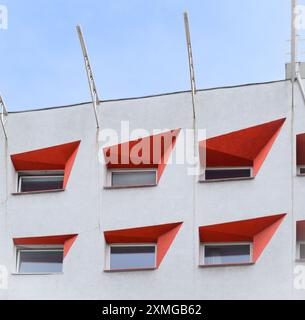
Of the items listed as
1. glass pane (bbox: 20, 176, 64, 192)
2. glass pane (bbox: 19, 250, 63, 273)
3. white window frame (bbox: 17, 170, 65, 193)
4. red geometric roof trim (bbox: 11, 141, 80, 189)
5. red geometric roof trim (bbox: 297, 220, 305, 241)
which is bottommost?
glass pane (bbox: 19, 250, 63, 273)

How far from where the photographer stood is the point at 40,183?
31.0m

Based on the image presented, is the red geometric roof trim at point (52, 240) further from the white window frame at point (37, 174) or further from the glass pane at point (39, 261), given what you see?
the white window frame at point (37, 174)

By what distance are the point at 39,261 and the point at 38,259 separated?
59mm

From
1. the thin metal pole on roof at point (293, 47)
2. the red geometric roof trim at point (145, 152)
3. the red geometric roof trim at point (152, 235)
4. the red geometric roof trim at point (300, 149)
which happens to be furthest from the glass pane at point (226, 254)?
the thin metal pole on roof at point (293, 47)

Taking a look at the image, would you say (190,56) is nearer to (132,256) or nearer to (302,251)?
(132,256)

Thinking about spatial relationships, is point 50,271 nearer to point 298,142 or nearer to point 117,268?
point 117,268

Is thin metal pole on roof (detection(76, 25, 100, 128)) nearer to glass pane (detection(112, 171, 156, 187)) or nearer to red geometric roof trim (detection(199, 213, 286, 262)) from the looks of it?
glass pane (detection(112, 171, 156, 187))

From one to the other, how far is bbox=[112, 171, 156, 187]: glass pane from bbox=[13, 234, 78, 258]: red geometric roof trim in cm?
208

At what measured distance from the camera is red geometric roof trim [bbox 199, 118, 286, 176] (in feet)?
95.1

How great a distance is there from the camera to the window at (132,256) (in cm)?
2917

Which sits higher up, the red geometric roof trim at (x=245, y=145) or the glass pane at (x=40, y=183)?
the red geometric roof trim at (x=245, y=145)

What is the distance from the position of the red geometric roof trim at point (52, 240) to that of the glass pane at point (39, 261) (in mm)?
384

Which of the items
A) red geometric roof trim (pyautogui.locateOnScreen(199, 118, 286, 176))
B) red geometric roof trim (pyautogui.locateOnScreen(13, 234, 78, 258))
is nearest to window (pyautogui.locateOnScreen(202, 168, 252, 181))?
red geometric roof trim (pyautogui.locateOnScreen(199, 118, 286, 176))

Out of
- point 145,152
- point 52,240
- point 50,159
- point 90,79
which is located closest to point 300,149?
point 145,152
